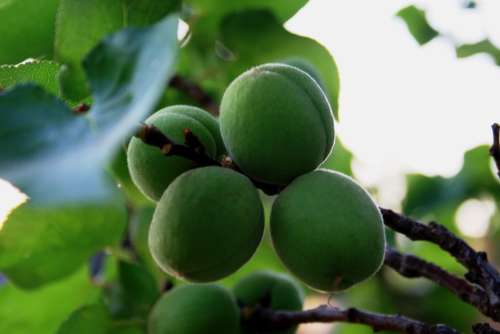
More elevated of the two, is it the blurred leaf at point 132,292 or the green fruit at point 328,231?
the green fruit at point 328,231

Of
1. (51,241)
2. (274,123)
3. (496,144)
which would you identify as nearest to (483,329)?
(496,144)

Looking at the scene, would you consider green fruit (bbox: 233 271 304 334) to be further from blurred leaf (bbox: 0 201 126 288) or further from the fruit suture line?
blurred leaf (bbox: 0 201 126 288)

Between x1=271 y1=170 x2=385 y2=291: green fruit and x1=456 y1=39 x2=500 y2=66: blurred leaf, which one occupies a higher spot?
x1=271 y1=170 x2=385 y2=291: green fruit

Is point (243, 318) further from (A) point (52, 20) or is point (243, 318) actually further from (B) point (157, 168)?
(A) point (52, 20)

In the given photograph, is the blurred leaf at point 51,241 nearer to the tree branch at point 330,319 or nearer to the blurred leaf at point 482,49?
the tree branch at point 330,319

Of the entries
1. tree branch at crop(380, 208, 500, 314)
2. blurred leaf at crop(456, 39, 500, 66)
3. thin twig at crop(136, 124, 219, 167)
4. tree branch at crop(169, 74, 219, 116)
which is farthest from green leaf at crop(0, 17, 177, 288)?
blurred leaf at crop(456, 39, 500, 66)

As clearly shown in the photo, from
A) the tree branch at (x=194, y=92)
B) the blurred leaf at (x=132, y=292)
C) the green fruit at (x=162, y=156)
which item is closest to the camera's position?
the green fruit at (x=162, y=156)

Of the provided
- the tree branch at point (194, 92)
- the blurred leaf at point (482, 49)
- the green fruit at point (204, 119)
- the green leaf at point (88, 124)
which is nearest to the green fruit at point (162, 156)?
the green fruit at point (204, 119)

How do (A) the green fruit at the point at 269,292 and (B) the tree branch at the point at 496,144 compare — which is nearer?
(B) the tree branch at the point at 496,144
